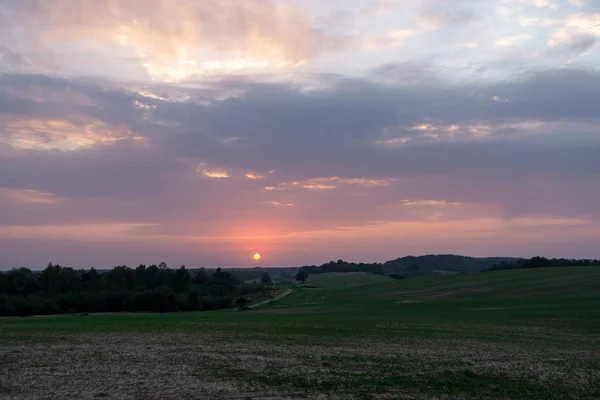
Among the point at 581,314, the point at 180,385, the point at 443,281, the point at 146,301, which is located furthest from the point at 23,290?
the point at 180,385

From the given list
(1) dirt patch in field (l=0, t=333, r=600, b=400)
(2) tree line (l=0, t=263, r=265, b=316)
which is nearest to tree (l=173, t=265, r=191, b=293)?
(2) tree line (l=0, t=263, r=265, b=316)

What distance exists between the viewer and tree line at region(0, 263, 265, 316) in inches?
3627

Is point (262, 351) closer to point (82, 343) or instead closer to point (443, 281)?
point (82, 343)

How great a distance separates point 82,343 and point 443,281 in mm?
82431

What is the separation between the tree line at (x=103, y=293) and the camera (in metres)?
92.1

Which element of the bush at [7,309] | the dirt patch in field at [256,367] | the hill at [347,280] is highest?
the hill at [347,280]

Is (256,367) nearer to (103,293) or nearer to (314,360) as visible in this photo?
(314,360)

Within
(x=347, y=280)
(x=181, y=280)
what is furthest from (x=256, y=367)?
(x=347, y=280)

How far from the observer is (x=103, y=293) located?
9750 cm

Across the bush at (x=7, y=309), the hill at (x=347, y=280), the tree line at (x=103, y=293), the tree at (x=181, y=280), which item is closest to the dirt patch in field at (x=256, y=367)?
the bush at (x=7, y=309)

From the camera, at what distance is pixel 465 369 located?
2222 cm

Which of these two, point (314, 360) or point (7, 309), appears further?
point (7, 309)

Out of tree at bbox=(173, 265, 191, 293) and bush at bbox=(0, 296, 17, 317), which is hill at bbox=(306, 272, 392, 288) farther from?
bush at bbox=(0, 296, 17, 317)

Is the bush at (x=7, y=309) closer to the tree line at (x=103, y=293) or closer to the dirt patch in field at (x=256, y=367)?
the tree line at (x=103, y=293)
